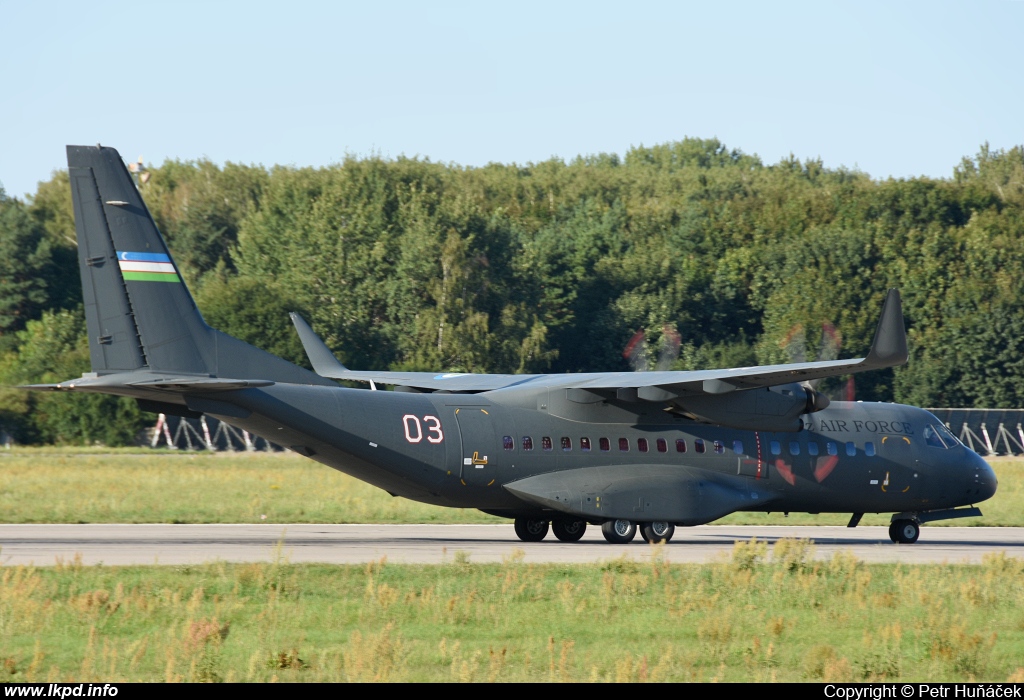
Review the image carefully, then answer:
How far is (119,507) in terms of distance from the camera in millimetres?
31516

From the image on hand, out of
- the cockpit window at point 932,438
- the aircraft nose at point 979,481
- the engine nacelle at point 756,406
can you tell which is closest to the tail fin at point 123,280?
the engine nacelle at point 756,406

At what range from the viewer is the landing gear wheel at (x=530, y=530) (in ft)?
85.1

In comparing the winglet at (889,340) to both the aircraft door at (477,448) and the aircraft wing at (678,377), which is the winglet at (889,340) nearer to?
the aircraft wing at (678,377)

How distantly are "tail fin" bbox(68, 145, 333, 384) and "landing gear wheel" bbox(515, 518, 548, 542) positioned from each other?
793 cm

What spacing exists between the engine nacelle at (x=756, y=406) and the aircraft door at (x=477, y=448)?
12.5ft

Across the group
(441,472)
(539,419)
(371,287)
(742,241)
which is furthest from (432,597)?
(742,241)

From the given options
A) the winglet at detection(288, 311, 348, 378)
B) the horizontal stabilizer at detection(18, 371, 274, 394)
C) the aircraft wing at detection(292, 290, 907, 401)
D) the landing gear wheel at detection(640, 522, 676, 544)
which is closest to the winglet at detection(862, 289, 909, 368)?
the aircraft wing at detection(292, 290, 907, 401)

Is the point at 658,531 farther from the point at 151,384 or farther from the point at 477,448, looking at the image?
the point at 151,384

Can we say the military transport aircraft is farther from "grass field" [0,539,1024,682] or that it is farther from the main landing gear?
"grass field" [0,539,1024,682]

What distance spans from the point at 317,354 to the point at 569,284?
4873cm

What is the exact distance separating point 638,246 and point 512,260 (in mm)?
12130

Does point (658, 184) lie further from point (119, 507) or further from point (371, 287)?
point (119, 507)

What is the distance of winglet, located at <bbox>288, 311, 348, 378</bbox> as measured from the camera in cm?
2639

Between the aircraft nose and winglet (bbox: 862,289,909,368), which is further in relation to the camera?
the aircraft nose
